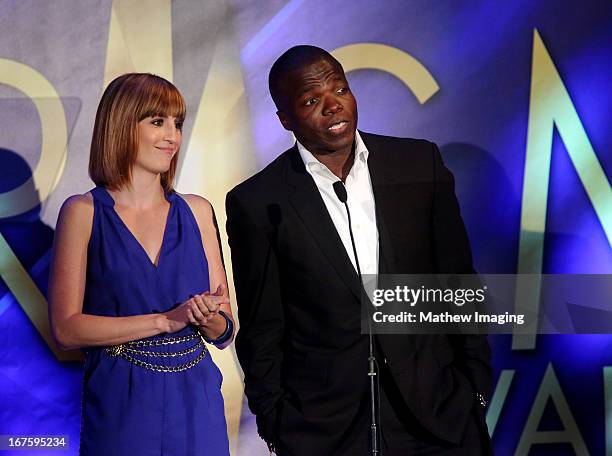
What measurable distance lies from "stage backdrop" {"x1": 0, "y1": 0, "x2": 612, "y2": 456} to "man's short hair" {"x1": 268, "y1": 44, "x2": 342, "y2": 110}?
71cm

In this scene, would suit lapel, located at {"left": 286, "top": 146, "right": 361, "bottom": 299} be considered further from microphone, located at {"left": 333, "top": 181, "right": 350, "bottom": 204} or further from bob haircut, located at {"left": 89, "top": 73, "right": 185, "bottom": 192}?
bob haircut, located at {"left": 89, "top": 73, "right": 185, "bottom": 192}

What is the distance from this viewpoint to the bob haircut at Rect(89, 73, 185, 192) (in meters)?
3.26

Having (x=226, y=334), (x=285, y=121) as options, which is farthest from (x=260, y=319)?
(x=285, y=121)

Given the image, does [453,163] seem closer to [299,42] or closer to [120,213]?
[299,42]

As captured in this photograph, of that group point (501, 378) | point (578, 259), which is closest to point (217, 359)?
point (501, 378)

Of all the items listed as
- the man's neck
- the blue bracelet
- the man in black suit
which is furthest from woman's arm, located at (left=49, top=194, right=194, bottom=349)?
the man's neck

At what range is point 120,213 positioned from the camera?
10.7ft

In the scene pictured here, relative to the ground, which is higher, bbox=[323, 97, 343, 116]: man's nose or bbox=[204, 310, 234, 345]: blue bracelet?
bbox=[323, 97, 343, 116]: man's nose

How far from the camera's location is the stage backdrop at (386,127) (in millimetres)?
4023

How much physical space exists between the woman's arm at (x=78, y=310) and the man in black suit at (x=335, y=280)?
32cm

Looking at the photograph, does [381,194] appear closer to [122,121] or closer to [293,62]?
[293,62]

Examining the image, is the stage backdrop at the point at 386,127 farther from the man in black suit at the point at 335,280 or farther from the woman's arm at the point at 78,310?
the woman's arm at the point at 78,310

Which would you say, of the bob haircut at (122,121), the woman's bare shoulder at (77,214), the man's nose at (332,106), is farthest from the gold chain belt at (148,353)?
the man's nose at (332,106)

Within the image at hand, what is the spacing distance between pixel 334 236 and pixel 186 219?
1.87ft
